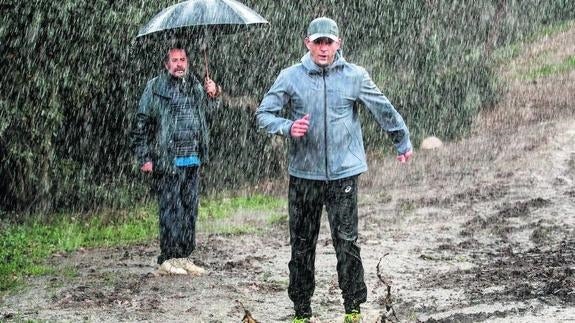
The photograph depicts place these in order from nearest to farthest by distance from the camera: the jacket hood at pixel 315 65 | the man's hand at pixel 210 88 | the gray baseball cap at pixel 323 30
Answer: the gray baseball cap at pixel 323 30 < the jacket hood at pixel 315 65 < the man's hand at pixel 210 88

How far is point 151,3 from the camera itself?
13141 millimetres

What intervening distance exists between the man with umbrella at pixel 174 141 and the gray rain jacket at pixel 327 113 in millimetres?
1879

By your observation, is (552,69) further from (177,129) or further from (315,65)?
(315,65)

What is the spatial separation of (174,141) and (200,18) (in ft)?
3.54

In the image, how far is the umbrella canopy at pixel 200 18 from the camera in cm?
865

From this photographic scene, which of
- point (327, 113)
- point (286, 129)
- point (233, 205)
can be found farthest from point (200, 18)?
point (233, 205)

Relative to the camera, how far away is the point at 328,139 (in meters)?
6.70

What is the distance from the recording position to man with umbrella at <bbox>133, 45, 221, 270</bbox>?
852 cm

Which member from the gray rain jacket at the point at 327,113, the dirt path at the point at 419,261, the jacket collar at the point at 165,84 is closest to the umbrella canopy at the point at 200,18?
the jacket collar at the point at 165,84

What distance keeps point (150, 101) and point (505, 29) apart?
20746mm

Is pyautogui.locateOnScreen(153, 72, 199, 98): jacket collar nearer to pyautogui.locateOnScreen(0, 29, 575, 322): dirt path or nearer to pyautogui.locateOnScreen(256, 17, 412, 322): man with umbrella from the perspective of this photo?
pyautogui.locateOnScreen(0, 29, 575, 322): dirt path

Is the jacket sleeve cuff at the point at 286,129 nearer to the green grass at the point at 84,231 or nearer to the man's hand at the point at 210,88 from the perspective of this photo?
the man's hand at the point at 210,88

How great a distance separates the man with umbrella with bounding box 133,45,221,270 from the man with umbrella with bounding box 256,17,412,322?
1878 millimetres

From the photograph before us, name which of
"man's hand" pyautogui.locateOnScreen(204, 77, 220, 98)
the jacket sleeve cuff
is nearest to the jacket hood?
the jacket sleeve cuff
